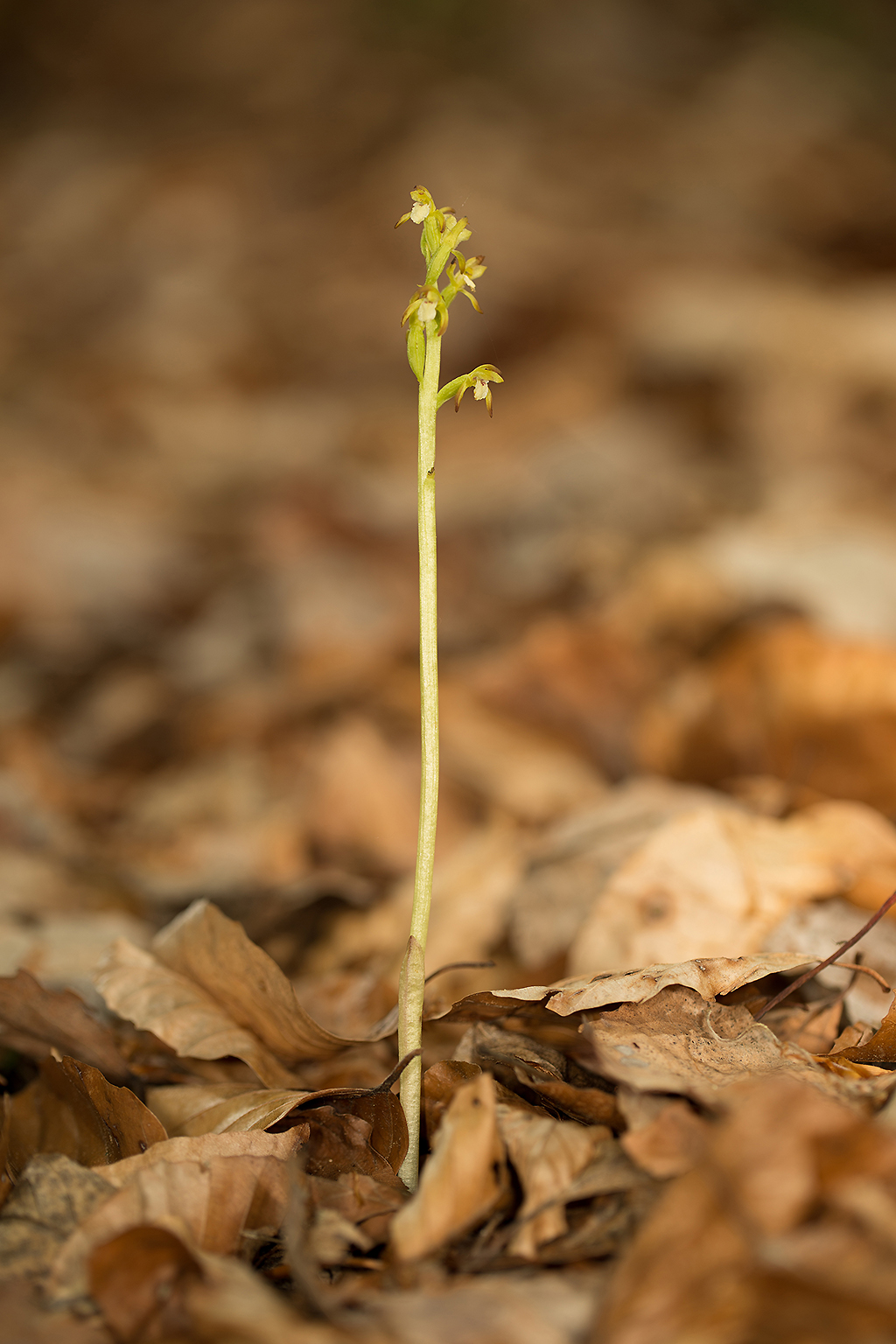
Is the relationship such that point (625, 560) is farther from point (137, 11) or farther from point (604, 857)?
point (137, 11)

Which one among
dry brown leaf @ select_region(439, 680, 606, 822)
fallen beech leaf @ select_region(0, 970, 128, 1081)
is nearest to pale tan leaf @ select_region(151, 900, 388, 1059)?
fallen beech leaf @ select_region(0, 970, 128, 1081)

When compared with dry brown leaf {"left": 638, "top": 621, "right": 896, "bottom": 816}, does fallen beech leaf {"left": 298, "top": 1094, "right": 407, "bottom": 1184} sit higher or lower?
lower

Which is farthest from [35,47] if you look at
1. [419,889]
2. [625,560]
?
[419,889]

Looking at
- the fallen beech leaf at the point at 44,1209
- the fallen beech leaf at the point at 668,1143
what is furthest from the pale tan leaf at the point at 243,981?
the fallen beech leaf at the point at 668,1143

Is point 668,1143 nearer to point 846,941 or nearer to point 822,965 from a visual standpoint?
point 822,965

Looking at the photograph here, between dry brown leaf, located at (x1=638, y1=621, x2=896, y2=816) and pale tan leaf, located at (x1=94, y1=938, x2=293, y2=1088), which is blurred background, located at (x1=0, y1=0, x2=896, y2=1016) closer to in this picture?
dry brown leaf, located at (x1=638, y1=621, x2=896, y2=816)

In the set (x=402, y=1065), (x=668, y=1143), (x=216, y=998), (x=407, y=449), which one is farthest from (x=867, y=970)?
(x=407, y=449)

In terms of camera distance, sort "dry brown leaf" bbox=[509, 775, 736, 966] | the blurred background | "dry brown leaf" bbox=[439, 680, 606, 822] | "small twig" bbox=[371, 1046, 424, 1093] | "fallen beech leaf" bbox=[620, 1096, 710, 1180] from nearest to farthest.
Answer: "fallen beech leaf" bbox=[620, 1096, 710, 1180]
"small twig" bbox=[371, 1046, 424, 1093]
"dry brown leaf" bbox=[509, 775, 736, 966]
the blurred background
"dry brown leaf" bbox=[439, 680, 606, 822]

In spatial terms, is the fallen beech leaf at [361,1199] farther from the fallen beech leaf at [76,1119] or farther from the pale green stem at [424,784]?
the fallen beech leaf at [76,1119]
